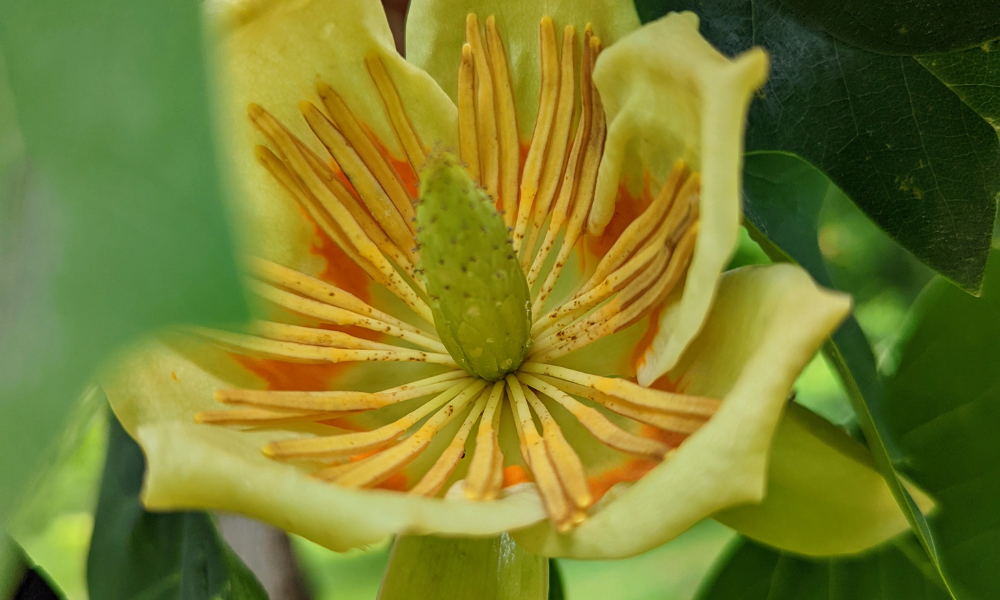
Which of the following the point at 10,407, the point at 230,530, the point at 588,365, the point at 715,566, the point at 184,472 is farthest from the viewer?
the point at 230,530

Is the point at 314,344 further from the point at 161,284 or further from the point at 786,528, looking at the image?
the point at 161,284

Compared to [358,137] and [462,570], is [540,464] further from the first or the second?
[358,137]

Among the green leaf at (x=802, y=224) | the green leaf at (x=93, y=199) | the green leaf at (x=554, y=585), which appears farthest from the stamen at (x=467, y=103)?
the green leaf at (x=93, y=199)

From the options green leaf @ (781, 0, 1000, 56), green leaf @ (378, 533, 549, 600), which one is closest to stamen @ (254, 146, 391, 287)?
green leaf @ (378, 533, 549, 600)

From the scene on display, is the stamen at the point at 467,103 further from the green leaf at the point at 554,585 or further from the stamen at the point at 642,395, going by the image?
the green leaf at the point at 554,585

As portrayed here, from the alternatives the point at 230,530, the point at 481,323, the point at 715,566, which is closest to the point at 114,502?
the point at 230,530

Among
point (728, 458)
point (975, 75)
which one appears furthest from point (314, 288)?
point (975, 75)
